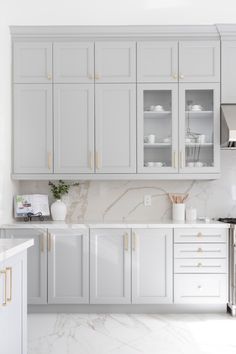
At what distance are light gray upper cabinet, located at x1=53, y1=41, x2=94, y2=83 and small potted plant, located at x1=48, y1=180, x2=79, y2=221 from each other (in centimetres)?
104

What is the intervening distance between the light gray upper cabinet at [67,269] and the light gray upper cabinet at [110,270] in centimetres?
7

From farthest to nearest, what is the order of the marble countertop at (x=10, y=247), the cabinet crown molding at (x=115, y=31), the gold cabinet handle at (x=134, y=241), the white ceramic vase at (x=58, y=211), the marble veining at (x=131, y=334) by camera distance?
the white ceramic vase at (x=58, y=211) < the cabinet crown molding at (x=115, y=31) < the gold cabinet handle at (x=134, y=241) < the marble veining at (x=131, y=334) < the marble countertop at (x=10, y=247)

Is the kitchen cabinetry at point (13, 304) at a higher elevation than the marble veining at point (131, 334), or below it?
higher

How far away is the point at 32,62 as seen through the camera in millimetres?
3793

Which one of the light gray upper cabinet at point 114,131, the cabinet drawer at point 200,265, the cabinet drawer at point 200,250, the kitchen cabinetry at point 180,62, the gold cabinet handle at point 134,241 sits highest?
the kitchen cabinetry at point 180,62

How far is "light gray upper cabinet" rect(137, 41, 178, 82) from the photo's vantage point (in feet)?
12.4

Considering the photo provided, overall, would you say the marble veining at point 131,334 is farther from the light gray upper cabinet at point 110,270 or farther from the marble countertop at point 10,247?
the marble countertop at point 10,247

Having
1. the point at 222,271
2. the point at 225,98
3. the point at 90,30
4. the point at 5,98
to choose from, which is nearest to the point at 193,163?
the point at 225,98

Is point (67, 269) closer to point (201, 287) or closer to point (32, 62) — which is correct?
point (201, 287)

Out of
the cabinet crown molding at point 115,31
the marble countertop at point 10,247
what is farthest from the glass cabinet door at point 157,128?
the marble countertop at point 10,247

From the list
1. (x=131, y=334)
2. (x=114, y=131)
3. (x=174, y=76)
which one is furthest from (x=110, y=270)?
(x=174, y=76)

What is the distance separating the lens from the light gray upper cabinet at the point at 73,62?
3787 mm

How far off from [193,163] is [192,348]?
5.51 feet

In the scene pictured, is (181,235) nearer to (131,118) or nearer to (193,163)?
(193,163)
